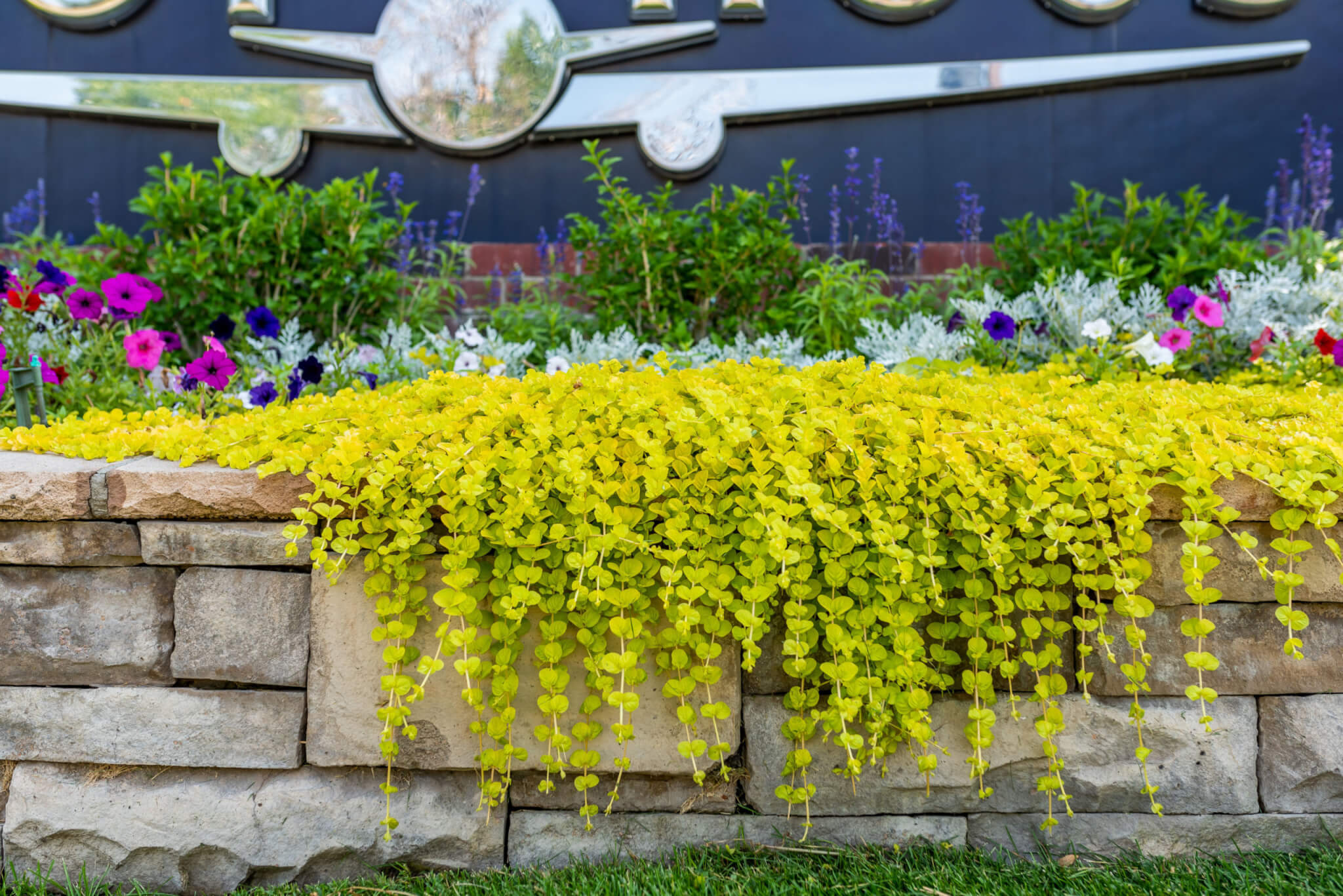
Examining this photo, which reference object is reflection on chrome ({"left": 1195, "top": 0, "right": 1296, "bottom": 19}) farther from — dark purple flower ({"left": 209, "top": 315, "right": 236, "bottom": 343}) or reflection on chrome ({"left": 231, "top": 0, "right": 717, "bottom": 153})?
dark purple flower ({"left": 209, "top": 315, "right": 236, "bottom": 343})

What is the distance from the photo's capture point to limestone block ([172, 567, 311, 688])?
57.3 inches

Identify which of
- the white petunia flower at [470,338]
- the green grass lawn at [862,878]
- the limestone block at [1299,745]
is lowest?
the green grass lawn at [862,878]

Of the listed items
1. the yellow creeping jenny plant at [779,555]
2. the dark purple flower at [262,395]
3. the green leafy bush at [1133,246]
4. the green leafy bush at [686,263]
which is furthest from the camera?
the green leafy bush at [686,263]

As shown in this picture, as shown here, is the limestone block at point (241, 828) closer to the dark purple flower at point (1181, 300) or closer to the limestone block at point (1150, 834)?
the limestone block at point (1150, 834)

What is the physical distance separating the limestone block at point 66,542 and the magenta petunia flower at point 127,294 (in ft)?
4.09

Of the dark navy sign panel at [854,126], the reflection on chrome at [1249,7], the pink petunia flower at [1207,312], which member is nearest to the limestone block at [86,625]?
the dark navy sign panel at [854,126]

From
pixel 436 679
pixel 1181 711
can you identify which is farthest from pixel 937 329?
pixel 436 679

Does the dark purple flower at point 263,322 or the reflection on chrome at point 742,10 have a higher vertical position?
the reflection on chrome at point 742,10

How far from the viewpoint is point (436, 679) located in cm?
Result: 143

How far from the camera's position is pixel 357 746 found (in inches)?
56.4

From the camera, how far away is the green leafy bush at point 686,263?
10.0 feet

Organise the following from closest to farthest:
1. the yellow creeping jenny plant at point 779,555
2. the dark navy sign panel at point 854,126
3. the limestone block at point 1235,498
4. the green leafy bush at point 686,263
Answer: the yellow creeping jenny plant at point 779,555, the limestone block at point 1235,498, the green leafy bush at point 686,263, the dark navy sign panel at point 854,126

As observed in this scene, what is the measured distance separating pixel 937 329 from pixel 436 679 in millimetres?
2049

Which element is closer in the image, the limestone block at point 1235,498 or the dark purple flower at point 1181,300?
the limestone block at point 1235,498
